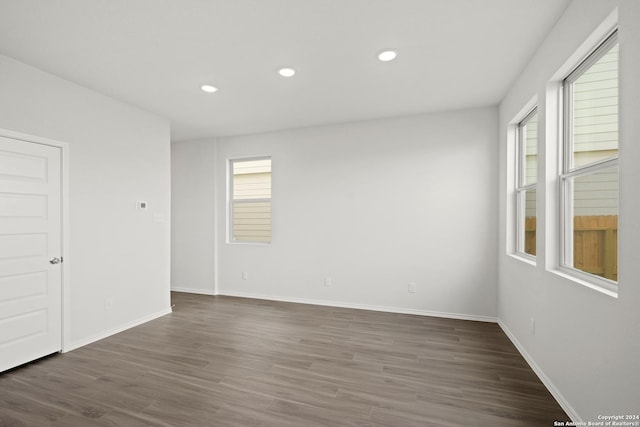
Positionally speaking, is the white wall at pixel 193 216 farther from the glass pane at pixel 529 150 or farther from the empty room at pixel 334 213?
the glass pane at pixel 529 150

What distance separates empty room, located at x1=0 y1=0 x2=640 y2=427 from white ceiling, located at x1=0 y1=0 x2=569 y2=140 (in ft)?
0.08

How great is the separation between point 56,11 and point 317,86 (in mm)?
2115

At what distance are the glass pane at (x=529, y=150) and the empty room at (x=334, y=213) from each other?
4 centimetres

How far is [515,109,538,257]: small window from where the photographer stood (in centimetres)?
301

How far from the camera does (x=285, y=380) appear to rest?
95.9 inches

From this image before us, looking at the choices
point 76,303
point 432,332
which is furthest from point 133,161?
point 432,332

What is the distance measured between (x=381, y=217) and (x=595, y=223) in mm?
2519

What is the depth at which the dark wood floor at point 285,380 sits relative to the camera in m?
2.00

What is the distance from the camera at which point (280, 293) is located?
4.86m

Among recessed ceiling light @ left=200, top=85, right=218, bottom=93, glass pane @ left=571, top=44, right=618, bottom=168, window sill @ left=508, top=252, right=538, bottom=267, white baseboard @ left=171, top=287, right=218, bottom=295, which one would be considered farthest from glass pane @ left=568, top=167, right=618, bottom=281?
Answer: white baseboard @ left=171, top=287, right=218, bottom=295

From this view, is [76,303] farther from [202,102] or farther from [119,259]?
[202,102]

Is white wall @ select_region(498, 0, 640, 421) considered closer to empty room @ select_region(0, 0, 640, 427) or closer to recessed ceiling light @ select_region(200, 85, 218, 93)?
empty room @ select_region(0, 0, 640, 427)

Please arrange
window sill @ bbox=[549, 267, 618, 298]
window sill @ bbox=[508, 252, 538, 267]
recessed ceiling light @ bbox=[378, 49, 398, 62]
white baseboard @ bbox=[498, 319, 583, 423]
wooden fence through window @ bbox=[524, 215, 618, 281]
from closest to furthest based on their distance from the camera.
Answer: window sill @ bbox=[549, 267, 618, 298]
wooden fence through window @ bbox=[524, 215, 618, 281]
white baseboard @ bbox=[498, 319, 583, 423]
recessed ceiling light @ bbox=[378, 49, 398, 62]
window sill @ bbox=[508, 252, 538, 267]

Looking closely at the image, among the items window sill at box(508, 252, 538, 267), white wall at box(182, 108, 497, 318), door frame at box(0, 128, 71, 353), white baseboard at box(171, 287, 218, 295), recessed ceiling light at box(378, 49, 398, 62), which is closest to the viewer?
A: recessed ceiling light at box(378, 49, 398, 62)
